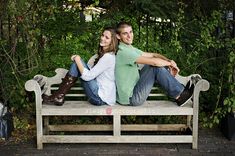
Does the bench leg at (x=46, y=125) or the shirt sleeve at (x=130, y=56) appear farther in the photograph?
the bench leg at (x=46, y=125)

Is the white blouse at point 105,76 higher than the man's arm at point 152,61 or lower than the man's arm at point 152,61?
lower

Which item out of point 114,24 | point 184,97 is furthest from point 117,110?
point 114,24

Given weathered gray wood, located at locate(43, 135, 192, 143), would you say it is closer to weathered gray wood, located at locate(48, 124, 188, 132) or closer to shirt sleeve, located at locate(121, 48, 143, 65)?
weathered gray wood, located at locate(48, 124, 188, 132)

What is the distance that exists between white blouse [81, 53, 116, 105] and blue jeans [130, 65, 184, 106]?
10.0 inches

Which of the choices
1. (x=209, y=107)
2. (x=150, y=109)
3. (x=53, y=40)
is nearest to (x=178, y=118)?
(x=209, y=107)

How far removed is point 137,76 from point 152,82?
216 millimetres

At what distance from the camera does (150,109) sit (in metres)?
4.54

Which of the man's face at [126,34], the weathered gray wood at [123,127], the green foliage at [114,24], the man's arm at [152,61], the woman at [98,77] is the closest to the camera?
the man's arm at [152,61]

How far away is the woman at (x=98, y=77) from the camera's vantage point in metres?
4.57

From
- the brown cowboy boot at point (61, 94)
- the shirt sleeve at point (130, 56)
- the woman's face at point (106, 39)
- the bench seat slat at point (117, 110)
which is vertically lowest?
the bench seat slat at point (117, 110)

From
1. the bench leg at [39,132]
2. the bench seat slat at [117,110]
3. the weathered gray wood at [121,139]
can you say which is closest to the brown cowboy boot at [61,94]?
the bench seat slat at [117,110]

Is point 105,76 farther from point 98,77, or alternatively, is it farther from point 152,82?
point 152,82

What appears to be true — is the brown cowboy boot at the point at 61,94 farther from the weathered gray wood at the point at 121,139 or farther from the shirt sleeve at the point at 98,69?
the weathered gray wood at the point at 121,139

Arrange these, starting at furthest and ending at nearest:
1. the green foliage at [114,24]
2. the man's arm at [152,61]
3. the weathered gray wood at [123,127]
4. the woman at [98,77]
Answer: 1. the green foliage at [114,24]
2. the weathered gray wood at [123,127]
3. the woman at [98,77]
4. the man's arm at [152,61]
